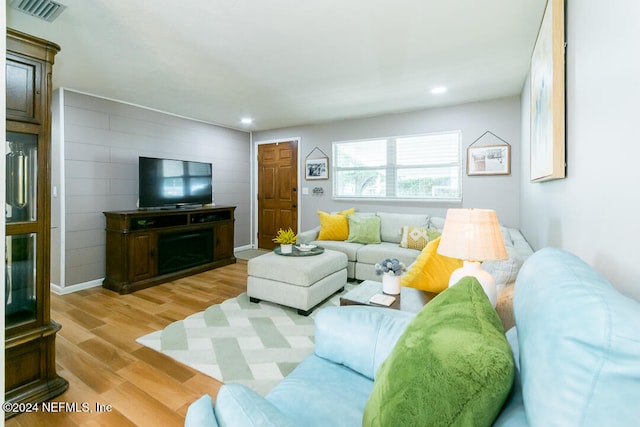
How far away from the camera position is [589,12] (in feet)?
3.80

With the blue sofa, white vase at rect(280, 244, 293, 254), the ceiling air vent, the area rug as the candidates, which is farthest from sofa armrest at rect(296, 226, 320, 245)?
the ceiling air vent

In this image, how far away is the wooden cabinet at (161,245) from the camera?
3586 millimetres

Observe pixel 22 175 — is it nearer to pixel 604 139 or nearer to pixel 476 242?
pixel 476 242

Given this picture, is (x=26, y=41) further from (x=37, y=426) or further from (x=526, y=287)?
(x=526, y=287)

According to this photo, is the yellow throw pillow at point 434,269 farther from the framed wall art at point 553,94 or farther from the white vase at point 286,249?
the white vase at point 286,249

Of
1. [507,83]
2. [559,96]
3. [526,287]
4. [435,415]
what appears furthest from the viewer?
[507,83]

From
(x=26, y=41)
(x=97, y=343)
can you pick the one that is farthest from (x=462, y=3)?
(x=97, y=343)

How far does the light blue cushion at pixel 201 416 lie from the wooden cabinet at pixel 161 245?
3.34 m

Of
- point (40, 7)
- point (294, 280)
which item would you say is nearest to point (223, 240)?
point (294, 280)

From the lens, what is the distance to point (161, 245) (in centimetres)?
393

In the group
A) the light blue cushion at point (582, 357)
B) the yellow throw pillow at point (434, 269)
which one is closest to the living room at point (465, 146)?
the light blue cushion at point (582, 357)

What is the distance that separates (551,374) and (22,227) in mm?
2357

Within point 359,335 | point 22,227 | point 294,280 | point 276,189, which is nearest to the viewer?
point 359,335

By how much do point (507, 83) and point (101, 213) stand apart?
5.09 m
